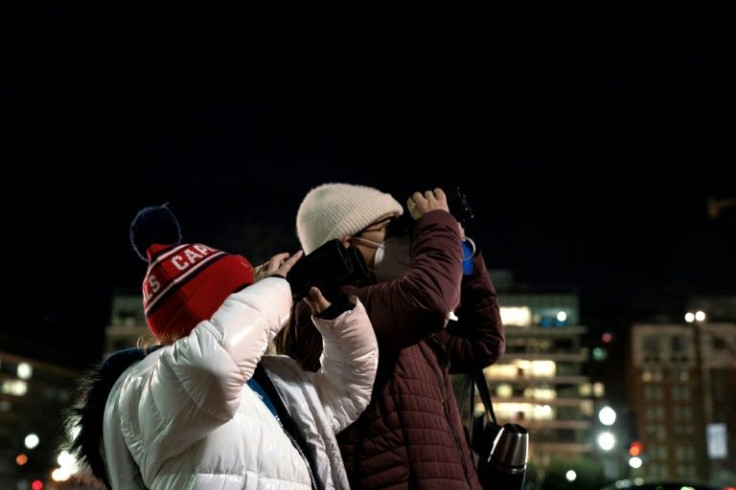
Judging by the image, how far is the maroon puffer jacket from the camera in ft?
8.45

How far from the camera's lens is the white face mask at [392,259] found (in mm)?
2963

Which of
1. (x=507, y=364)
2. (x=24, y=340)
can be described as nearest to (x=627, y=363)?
(x=507, y=364)

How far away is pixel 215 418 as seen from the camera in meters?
1.97

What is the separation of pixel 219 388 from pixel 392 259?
1174mm

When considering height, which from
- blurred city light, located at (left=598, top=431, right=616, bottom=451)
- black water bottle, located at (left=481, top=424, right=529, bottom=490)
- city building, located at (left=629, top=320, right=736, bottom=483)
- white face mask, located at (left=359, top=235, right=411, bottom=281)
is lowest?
city building, located at (left=629, top=320, right=736, bottom=483)

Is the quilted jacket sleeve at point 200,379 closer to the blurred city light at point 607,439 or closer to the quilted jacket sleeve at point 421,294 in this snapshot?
the quilted jacket sleeve at point 421,294

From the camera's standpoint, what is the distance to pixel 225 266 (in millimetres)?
2408

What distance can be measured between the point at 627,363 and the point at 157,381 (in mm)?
132043

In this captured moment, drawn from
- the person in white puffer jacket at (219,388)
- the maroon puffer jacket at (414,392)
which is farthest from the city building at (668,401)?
the person in white puffer jacket at (219,388)

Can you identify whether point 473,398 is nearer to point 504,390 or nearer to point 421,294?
point 421,294

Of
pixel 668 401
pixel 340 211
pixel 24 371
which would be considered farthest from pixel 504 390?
pixel 340 211

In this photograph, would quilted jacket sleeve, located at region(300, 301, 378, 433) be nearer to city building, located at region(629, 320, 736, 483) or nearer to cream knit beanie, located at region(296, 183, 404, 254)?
cream knit beanie, located at region(296, 183, 404, 254)

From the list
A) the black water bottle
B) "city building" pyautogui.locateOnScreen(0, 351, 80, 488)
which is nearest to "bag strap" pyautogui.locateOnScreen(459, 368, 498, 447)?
the black water bottle

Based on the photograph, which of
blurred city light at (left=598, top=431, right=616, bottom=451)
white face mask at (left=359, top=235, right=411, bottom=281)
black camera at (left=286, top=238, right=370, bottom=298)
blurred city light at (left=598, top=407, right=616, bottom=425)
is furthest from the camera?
blurred city light at (left=598, top=431, right=616, bottom=451)
